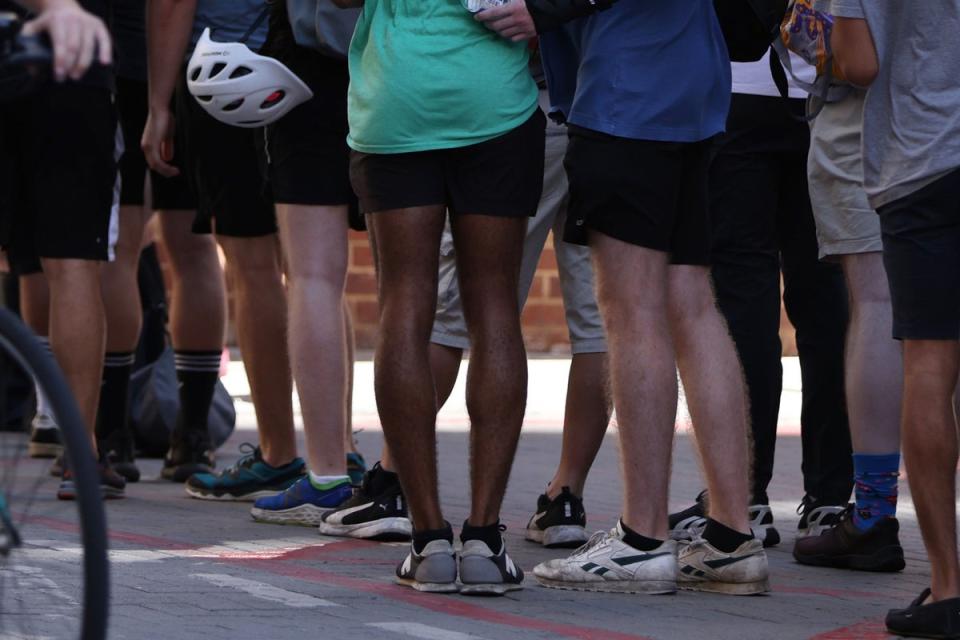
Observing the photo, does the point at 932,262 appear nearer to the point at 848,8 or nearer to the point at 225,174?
the point at 848,8

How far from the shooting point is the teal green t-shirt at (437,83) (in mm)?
4211

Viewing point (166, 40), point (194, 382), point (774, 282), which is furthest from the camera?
point (194, 382)

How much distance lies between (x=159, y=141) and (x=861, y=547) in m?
2.52

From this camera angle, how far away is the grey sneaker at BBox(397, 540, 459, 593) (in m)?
4.24

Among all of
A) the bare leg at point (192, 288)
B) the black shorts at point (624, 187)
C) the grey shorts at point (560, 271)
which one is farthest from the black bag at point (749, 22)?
the bare leg at point (192, 288)

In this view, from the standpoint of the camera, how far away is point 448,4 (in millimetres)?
4238

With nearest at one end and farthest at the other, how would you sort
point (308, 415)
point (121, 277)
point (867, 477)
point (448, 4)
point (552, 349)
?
point (448, 4)
point (867, 477)
point (308, 415)
point (121, 277)
point (552, 349)

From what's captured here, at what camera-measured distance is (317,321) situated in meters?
5.37

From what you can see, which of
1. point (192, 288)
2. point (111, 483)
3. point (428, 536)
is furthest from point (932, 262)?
point (192, 288)

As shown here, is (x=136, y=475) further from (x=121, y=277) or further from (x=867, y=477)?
(x=867, y=477)

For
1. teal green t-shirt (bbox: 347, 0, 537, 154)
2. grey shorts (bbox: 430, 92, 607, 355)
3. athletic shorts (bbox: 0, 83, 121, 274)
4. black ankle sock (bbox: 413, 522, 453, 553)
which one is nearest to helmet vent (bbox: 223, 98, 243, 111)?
athletic shorts (bbox: 0, 83, 121, 274)

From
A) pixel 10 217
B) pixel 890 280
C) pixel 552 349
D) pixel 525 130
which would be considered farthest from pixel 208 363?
pixel 552 349

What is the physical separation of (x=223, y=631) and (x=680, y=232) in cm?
143

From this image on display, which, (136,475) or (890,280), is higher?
(890,280)
